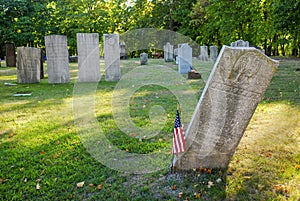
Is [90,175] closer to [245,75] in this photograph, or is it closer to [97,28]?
[245,75]

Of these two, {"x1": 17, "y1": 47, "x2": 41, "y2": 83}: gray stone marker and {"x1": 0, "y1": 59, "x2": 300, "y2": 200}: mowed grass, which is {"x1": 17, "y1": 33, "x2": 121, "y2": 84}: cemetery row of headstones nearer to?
{"x1": 17, "y1": 47, "x2": 41, "y2": 83}: gray stone marker

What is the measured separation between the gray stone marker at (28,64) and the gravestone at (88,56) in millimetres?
1502

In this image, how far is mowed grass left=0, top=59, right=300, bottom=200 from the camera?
2.89m

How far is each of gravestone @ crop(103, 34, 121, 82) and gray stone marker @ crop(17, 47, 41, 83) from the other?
2.46 meters

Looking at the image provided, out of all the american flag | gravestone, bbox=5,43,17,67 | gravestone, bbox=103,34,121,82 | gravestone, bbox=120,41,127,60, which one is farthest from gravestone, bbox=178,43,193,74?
gravestone, bbox=120,41,127,60

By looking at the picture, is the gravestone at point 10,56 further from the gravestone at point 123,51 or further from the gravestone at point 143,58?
the gravestone at point 123,51

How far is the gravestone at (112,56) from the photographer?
1019cm

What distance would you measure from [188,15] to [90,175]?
3111 centimetres

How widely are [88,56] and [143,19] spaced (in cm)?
2449

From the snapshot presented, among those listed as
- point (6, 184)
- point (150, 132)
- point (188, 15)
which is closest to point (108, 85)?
point (150, 132)

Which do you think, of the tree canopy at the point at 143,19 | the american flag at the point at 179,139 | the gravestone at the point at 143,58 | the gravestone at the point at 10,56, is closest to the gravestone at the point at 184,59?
the gravestone at the point at 143,58

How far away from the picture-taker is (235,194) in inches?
111

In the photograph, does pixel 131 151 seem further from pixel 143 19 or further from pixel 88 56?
pixel 143 19

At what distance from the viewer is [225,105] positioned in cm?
305
